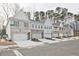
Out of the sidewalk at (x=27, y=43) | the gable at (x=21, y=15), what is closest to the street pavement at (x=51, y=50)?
the sidewalk at (x=27, y=43)

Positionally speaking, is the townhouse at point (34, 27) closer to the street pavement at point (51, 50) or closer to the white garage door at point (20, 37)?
the white garage door at point (20, 37)

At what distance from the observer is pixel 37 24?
2.16m

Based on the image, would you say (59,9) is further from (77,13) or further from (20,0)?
(20,0)

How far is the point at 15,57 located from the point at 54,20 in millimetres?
660

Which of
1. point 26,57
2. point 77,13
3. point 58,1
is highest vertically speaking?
point 58,1

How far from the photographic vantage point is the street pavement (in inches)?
84.5

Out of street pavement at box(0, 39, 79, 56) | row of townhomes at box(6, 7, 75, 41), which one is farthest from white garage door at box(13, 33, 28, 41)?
street pavement at box(0, 39, 79, 56)

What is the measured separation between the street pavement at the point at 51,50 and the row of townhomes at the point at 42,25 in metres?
0.11

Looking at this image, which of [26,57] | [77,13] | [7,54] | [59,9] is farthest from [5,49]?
[77,13]

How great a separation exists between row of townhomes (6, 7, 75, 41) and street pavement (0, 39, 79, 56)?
0.37 ft

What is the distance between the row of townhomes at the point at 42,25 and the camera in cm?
213

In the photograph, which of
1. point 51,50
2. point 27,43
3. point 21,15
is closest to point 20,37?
point 27,43

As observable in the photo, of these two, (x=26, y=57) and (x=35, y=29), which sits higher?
(x=35, y=29)

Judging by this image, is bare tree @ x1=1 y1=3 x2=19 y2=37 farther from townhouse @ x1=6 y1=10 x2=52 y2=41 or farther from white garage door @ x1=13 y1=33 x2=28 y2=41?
white garage door @ x1=13 y1=33 x2=28 y2=41
